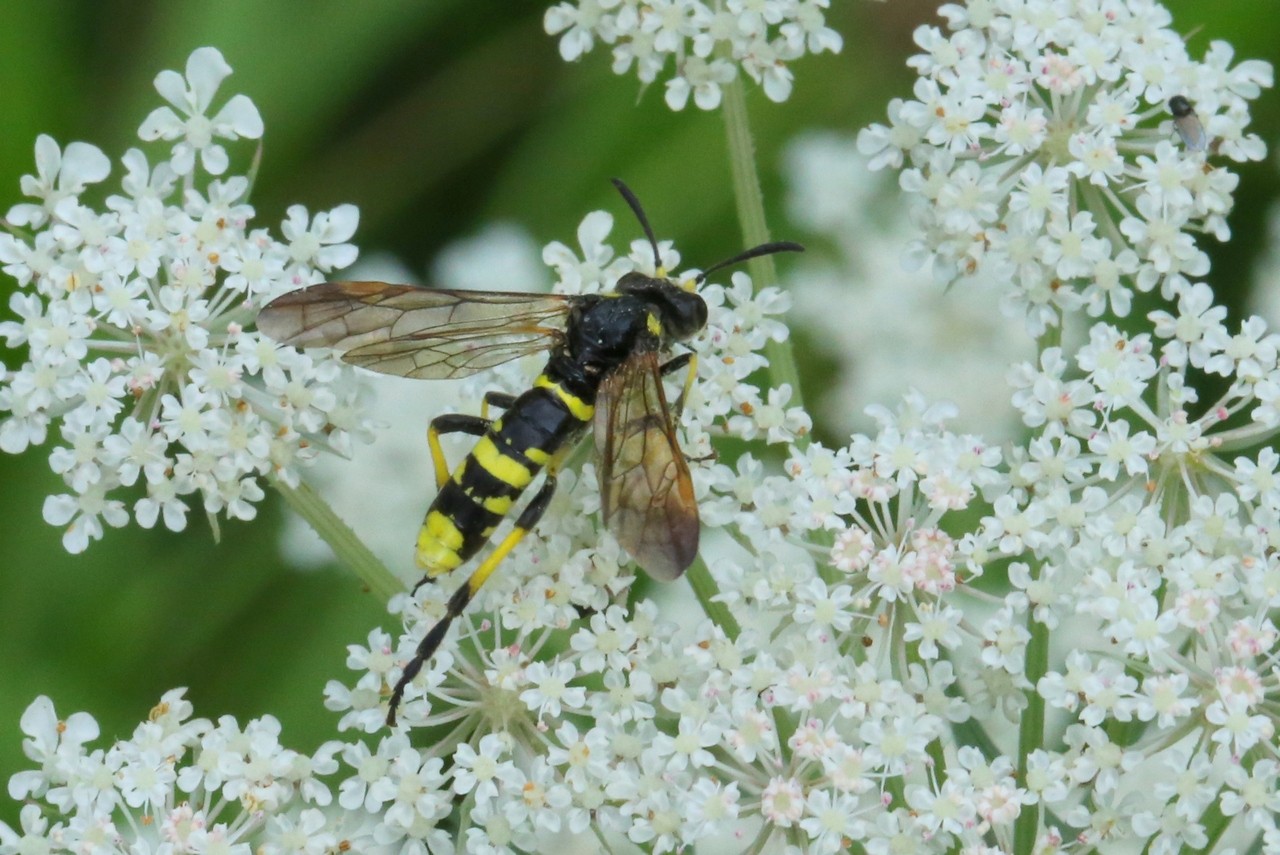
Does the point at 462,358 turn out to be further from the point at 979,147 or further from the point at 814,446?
the point at 979,147

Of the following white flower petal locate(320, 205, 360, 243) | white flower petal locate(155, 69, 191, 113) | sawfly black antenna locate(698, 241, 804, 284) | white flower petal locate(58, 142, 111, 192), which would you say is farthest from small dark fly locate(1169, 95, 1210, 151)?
white flower petal locate(58, 142, 111, 192)

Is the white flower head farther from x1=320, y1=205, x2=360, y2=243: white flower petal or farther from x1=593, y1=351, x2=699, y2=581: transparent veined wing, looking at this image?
x1=593, y1=351, x2=699, y2=581: transparent veined wing

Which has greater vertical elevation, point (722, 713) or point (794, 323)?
point (794, 323)

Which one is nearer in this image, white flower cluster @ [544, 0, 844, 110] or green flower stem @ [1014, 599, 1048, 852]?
green flower stem @ [1014, 599, 1048, 852]

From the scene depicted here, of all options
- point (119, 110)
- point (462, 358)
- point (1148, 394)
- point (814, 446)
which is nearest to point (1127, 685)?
point (814, 446)

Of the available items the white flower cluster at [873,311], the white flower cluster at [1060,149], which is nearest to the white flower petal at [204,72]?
the white flower cluster at [1060,149]

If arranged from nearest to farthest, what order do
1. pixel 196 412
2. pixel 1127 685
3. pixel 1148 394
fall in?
1. pixel 1127 685
2. pixel 196 412
3. pixel 1148 394

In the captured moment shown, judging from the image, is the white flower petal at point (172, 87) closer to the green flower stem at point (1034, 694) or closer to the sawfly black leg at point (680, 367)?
the sawfly black leg at point (680, 367)
